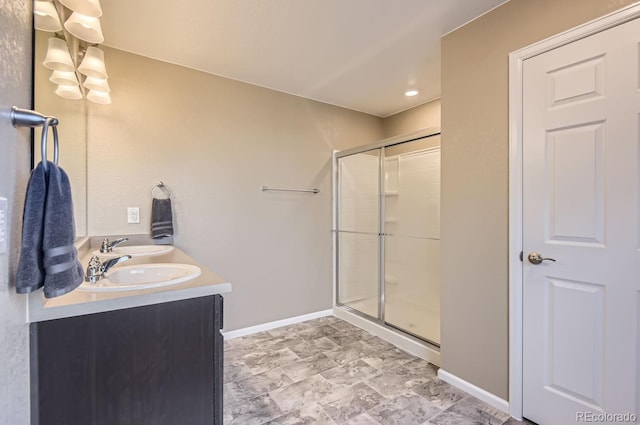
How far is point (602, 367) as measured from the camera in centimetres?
140

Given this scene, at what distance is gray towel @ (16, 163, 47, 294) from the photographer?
2.37 feet

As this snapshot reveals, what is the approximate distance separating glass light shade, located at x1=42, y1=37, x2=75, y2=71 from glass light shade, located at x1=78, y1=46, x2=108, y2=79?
0.29 m

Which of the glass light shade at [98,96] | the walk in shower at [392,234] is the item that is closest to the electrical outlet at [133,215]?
the glass light shade at [98,96]

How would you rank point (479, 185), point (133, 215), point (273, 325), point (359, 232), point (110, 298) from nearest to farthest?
1. point (110, 298)
2. point (479, 185)
3. point (133, 215)
4. point (273, 325)
5. point (359, 232)

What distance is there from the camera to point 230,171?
273 cm

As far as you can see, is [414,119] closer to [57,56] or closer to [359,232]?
[359,232]

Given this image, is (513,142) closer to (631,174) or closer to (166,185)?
(631,174)

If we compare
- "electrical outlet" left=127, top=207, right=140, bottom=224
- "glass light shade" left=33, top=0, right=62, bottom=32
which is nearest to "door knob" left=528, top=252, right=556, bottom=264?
"glass light shade" left=33, top=0, right=62, bottom=32

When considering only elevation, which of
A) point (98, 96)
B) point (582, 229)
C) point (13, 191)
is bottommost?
point (582, 229)

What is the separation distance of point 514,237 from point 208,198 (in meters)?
2.28

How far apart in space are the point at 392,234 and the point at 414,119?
1415 mm

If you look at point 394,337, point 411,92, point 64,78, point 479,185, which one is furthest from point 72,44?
point 394,337

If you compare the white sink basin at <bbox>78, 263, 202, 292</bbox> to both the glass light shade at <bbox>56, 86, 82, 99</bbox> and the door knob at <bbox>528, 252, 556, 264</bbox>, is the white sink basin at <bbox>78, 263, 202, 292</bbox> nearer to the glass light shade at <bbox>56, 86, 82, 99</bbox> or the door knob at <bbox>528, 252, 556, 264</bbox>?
the glass light shade at <bbox>56, 86, 82, 99</bbox>

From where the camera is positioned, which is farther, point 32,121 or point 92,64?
point 92,64
